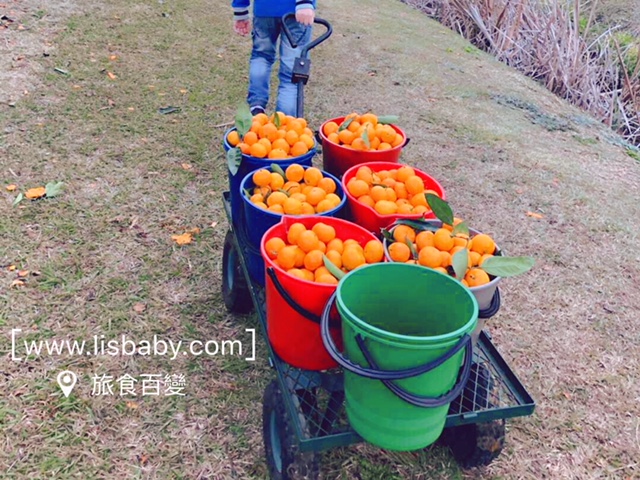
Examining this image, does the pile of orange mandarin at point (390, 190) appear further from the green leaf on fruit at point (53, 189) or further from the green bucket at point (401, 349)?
the green leaf on fruit at point (53, 189)

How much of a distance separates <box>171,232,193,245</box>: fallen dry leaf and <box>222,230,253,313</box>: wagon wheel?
501 millimetres

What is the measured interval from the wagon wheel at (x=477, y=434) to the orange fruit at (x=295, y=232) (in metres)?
0.72

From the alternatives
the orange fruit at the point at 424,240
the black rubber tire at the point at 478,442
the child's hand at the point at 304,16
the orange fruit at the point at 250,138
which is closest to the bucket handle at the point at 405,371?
the orange fruit at the point at 424,240

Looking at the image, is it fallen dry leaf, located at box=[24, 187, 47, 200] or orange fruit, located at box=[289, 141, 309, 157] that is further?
fallen dry leaf, located at box=[24, 187, 47, 200]

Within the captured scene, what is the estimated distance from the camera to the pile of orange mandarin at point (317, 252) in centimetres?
164

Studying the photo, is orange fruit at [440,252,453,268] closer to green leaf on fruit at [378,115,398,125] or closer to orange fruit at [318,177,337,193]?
orange fruit at [318,177,337,193]

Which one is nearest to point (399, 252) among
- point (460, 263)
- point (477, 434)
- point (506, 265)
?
point (460, 263)

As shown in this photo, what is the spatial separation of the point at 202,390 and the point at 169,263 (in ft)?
2.79

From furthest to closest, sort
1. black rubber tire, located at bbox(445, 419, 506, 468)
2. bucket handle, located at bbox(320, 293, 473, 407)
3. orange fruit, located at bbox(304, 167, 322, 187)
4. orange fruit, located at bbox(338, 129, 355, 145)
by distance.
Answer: orange fruit, located at bbox(338, 129, 355, 145), orange fruit, located at bbox(304, 167, 322, 187), black rubber tire, located at bbox(445, 419, 506, 468), bucket handle, located at bbox(320, 293, 473, 407)

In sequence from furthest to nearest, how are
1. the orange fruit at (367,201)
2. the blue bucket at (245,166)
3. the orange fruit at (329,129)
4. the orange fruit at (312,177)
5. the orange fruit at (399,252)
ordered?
the orange fruit at (329,129) < the blue bucket at (245,166) < the orange fruit at (312,177) < the orange fruit at (367,201) < the orange fruit at (399,252)

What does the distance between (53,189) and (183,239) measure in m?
0.90

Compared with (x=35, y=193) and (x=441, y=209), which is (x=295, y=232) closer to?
(x=441, y=209)

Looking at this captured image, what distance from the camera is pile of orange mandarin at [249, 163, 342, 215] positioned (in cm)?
192

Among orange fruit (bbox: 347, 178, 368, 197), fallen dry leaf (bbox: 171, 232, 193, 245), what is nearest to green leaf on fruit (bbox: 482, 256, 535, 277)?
orange fruit (bbox: 347, 178, 368, 197)
